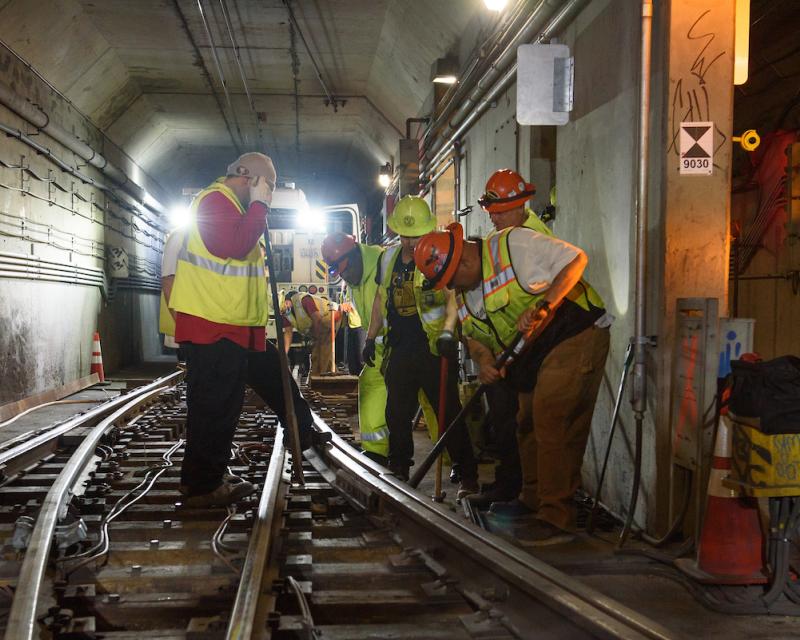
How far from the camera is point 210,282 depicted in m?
4.13

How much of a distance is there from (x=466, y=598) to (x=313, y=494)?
6.03ft

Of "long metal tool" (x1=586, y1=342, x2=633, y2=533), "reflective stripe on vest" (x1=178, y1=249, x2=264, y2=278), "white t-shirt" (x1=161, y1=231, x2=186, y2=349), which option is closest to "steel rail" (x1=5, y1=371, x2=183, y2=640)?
"white t-shirt" (x1=161, y1=231, x2=186, y2=349)

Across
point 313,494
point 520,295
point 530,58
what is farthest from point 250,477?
point 530,58

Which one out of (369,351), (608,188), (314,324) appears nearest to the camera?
(608,188)

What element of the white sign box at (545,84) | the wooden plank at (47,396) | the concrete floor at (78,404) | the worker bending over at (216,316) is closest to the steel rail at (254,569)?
the worker bending over at (216,316)

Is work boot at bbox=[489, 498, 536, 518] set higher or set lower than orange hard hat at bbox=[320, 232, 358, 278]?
lower

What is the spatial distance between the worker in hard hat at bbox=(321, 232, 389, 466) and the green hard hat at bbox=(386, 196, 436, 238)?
0.36 m

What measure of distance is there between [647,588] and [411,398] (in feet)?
7.51

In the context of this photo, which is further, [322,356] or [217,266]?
[322,356]

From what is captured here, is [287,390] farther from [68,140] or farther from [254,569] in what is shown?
[68,140]

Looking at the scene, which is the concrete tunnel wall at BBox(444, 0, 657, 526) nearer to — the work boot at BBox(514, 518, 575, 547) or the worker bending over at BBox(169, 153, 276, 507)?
the work boot at BBox(514, 518, 575, 547)

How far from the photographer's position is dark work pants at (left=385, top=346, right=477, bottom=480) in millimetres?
5332

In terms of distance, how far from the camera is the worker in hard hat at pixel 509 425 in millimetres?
4582

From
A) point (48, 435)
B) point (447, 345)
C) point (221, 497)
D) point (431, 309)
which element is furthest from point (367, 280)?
point (48, 435)
